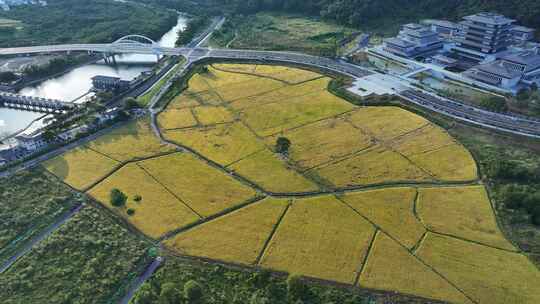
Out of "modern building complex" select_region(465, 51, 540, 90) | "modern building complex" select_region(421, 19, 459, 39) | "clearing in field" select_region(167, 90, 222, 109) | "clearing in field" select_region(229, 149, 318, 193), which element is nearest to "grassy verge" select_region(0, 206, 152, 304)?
"clearing in field" select_region(229, 149, 318, 193)

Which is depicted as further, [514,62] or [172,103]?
[514,62]

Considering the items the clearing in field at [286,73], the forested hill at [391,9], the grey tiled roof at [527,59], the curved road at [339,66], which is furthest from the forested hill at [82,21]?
the grey tiled roof at [527,59]

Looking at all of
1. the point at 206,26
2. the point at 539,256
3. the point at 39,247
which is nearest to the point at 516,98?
the point at 539,256

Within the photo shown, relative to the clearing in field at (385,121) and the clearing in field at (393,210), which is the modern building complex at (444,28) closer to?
the clearing in field at (385,121)

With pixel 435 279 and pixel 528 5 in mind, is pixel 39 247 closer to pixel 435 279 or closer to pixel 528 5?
pixel 435 279

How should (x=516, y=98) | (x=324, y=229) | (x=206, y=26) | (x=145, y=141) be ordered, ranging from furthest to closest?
(x=206, y=26)
(x=516, y=98)
(x=145, y=141)
(x=324, y=229)

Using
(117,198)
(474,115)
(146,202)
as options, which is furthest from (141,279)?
(474,115)
